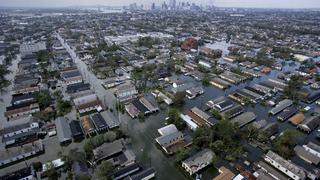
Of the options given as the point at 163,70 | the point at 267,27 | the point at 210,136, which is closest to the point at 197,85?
the point at 163,70

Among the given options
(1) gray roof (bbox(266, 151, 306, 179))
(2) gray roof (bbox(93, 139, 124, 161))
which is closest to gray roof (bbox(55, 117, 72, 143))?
(2) gray roof (bbox(93, 139, 124, 161))

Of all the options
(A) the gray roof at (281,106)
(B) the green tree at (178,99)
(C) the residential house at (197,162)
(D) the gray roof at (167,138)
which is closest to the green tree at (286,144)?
(C) the residential house at (197,162)

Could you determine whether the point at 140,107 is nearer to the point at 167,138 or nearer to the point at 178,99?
the point at 178,99

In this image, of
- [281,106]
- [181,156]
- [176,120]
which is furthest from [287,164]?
[281,106]

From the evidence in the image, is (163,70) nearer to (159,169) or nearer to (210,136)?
(210,136)

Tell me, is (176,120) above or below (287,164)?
above

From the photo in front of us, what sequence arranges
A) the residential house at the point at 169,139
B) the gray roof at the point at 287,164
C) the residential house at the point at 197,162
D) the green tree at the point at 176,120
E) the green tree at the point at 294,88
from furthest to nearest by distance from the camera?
the green tree at the point at 294,88
the green tree at the point at 176,120
the residential house at the point at 169,139
the residential house at the point at 197,162
the gray roof at the point at 287,164

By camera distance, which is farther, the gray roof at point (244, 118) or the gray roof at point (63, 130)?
the gray roof at point (244, 118)

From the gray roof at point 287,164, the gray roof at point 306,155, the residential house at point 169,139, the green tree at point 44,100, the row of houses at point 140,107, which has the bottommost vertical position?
the gray roof at point 306,155

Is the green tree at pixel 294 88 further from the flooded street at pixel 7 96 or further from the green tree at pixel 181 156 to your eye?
the flooded street at pixel 7 96
